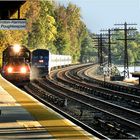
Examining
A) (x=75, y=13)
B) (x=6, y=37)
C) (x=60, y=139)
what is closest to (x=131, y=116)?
(x=60, y=139)

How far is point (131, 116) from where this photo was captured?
70.7 feet

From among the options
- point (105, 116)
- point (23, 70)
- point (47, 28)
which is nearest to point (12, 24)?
point (105, 116)

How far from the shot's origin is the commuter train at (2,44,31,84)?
135 feet

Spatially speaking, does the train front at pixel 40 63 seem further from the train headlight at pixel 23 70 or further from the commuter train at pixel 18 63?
the train headlight at pixel 23 70

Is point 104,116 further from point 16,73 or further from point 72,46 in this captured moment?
point 72,46

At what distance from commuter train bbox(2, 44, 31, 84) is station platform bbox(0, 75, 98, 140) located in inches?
688

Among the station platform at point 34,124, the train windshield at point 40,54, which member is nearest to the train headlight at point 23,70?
the train windshield at point 40,54

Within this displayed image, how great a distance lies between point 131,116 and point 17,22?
21.5 ft

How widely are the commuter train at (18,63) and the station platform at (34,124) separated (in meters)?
17.5

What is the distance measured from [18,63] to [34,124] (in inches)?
975

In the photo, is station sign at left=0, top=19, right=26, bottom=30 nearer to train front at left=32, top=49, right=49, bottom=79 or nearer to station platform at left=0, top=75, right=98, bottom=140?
station platform at left=0, top=75, right=98, bottom=140

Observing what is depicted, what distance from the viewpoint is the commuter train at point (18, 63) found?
41.2m

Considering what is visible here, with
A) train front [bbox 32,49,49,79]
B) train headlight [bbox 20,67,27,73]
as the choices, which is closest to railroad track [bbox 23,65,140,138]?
train headlight [bbox 20,67,27,73]

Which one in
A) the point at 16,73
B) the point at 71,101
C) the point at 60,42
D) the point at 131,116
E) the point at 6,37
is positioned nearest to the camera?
the point at 131,116
